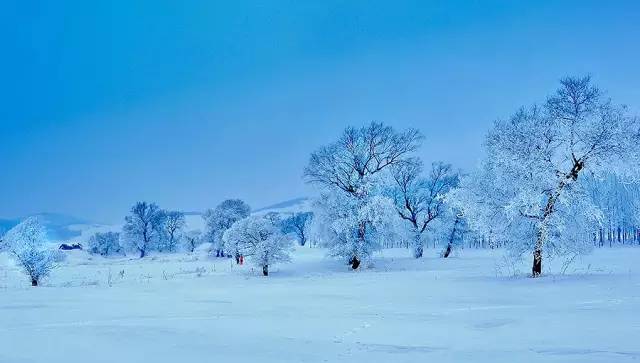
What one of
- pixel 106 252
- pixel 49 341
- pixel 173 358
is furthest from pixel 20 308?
pixel 106 252

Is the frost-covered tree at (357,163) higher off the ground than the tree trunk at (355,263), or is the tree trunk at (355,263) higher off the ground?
the frost-covered tree at (357,163)

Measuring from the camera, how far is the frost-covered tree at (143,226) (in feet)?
310

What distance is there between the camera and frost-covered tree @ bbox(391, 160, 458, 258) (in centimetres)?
5388

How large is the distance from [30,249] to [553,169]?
107ft

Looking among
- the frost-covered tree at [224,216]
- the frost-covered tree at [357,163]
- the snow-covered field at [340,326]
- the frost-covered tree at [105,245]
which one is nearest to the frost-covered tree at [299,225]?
the frost-covered tree at [105,245]

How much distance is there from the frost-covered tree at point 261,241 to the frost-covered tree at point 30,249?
13.9 metres

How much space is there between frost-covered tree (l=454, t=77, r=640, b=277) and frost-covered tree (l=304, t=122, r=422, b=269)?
16.2 m

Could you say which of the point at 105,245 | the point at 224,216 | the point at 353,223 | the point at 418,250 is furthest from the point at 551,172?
the point at 105,245

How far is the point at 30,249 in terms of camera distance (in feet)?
99.5

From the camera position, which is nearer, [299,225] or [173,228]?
[173,228]

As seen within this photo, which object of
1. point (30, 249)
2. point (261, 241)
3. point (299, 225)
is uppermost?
point (30, 249)

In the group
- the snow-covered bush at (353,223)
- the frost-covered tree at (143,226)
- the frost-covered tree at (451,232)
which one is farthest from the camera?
the frost-covered tree at (143,226)

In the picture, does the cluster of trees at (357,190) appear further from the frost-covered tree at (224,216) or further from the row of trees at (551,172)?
the frost-covered tree at (224,216)

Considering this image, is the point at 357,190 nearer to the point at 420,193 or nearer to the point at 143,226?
the point at 420,193
